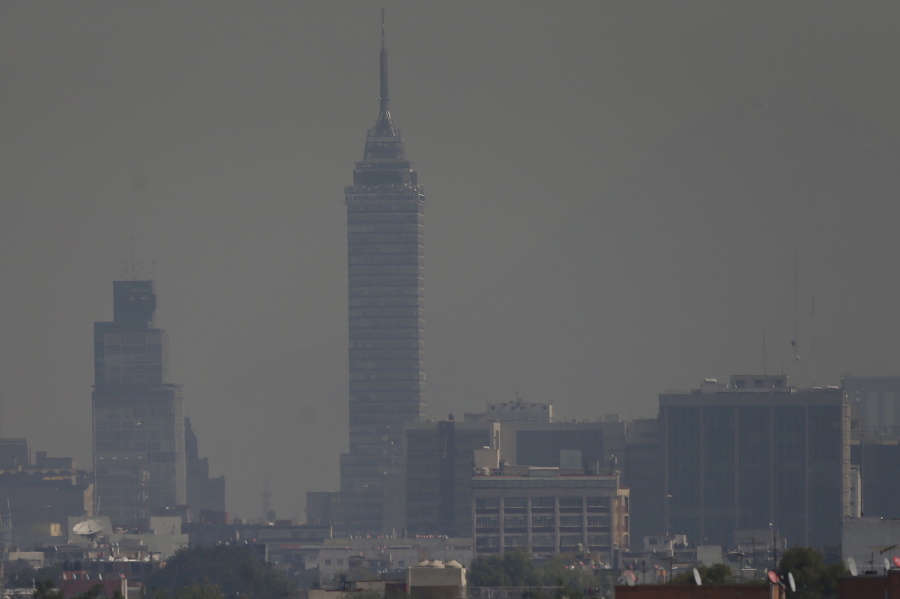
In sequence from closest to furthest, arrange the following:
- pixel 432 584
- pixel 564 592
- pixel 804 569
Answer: pixel 804 569 → pixel 564 592 → pixel 432 584

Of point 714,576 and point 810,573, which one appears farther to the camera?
point 810,573

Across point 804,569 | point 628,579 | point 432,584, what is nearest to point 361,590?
point 432,584

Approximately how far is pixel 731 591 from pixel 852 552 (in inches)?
2433

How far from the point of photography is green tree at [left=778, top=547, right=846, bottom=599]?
107875mm

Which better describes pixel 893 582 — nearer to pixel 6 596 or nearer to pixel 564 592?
pixel 564 592

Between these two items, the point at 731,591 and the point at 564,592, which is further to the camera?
the point at 564,592

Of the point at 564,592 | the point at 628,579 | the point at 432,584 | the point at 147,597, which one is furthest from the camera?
the point at 147,597

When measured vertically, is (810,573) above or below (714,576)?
below

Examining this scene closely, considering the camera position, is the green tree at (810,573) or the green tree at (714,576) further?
the green tree at (810,573)

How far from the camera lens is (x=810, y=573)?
113125mm

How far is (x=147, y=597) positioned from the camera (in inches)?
7623

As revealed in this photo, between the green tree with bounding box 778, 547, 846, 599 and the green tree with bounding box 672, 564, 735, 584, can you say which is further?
the green tree with bounding box 778, 547, 846, 599

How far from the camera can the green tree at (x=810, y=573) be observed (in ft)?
354

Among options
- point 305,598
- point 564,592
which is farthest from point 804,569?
point 305,598
